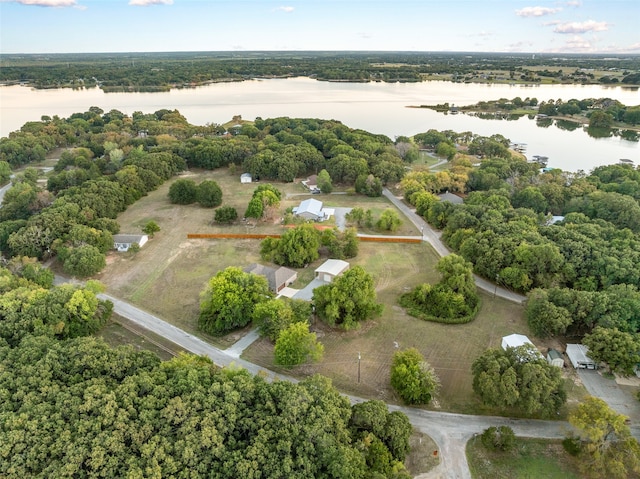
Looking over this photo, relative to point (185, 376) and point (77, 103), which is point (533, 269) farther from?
point (77, 103)

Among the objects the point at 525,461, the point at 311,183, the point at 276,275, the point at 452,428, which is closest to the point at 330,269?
the point at 276,275

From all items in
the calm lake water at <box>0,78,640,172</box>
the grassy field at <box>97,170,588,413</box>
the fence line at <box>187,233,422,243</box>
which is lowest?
the grassy field at <box>97,170,588,413</box>

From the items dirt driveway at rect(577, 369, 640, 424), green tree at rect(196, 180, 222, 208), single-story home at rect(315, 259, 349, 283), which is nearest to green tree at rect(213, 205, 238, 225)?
green tree at rect(196, 180, 222, 208)

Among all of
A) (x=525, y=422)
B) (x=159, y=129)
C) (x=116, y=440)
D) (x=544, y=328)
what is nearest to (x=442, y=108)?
(x=159, y=129)

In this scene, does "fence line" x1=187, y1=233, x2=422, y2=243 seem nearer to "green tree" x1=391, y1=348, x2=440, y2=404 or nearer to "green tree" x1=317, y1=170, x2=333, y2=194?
"green tree" x1=317, y1=170, x2=333, y2=194

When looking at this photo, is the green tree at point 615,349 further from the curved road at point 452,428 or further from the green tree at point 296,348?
the green tree at point 296,348

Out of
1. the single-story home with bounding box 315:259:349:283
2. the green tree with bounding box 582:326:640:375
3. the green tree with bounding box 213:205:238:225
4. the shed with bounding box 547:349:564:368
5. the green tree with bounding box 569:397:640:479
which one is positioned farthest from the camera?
the green tree with bounding box 213:205:238:225
